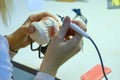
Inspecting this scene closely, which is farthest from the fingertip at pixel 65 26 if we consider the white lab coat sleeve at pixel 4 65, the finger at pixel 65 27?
the white lab coat sleeve at pixel 4 65

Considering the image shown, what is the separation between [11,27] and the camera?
1126 mm

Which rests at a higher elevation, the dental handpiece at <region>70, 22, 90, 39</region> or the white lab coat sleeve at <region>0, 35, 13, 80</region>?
the dental handpiece at <region>70, 22, 90, 39</region>

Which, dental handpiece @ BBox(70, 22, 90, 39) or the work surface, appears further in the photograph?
the work surface

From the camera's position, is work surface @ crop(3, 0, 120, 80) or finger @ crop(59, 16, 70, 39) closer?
finger @ crop(59, 16, 70, 39)

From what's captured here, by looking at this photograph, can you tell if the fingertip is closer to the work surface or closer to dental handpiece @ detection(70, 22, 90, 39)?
Answer: dental handpiece @ detection(70, 22, 90, 39)

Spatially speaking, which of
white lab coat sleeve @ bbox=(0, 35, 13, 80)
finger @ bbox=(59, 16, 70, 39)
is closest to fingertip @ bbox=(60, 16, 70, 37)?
finger @ bbox=(59, 16, 70, 39)

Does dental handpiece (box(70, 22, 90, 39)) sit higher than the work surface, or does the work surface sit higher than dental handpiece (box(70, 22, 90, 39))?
dental handpiece (box(70, 22, 90, 39))

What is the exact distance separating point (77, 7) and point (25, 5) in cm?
28

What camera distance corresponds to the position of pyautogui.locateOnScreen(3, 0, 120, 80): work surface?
3.91ft

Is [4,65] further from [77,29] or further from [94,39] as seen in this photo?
[94,39]

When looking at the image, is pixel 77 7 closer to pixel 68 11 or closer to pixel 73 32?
pixel 68 11

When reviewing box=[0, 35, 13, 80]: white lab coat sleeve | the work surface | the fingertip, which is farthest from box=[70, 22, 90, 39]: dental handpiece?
the work surface

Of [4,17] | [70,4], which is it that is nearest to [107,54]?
[70,4]

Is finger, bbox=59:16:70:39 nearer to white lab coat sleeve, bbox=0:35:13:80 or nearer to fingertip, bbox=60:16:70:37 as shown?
fingertip, bbox=60:16:70:37
